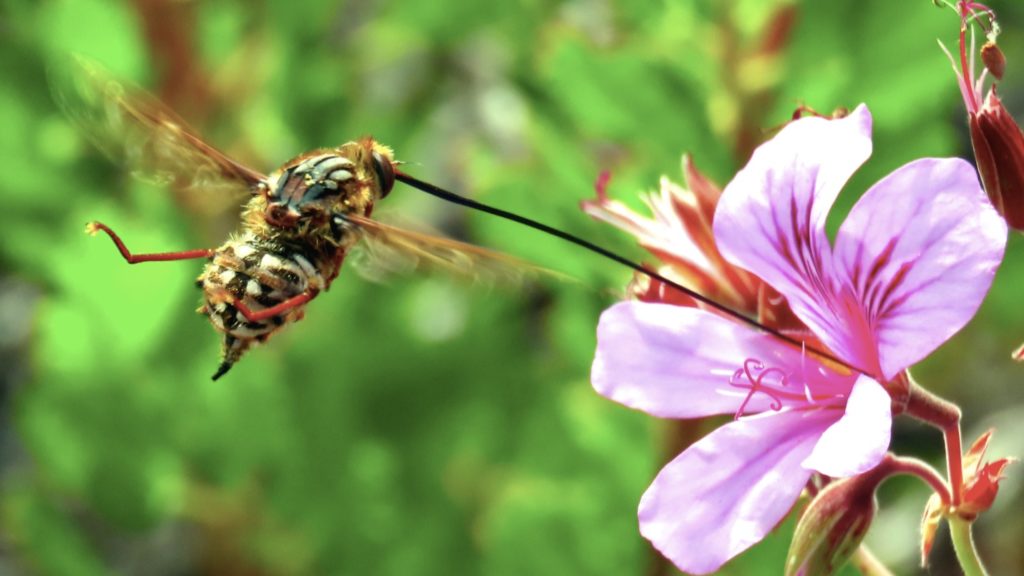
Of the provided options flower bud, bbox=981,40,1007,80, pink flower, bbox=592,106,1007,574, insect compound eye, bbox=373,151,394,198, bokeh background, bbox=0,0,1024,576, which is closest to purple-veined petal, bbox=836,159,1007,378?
pink flower, bbox=592,106,1007,574

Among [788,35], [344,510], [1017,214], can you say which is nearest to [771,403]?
[1017,214]

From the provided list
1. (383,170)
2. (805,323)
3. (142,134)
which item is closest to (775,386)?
(805,323)

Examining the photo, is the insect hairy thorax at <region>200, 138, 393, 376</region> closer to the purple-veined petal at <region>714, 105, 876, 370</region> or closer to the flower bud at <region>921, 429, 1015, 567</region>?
the purple-veined petal at <region>714, 105, 876, 370</region>

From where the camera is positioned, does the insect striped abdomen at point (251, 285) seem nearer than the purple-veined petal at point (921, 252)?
No

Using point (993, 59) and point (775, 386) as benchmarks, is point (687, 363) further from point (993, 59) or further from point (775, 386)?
point (993, 59)

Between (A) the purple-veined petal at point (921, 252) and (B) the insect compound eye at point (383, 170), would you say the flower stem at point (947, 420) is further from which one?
(B) the insect compound eye at point (383, 170)

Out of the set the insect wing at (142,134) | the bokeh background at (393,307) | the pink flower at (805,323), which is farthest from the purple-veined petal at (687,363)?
the bokeh background at (393,307)
